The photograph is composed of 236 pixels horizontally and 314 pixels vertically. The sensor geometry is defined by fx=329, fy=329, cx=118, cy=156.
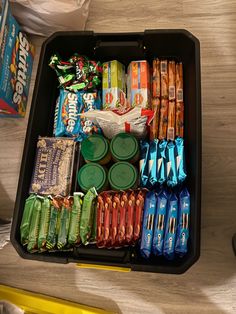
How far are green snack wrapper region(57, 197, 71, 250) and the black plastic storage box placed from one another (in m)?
0.04

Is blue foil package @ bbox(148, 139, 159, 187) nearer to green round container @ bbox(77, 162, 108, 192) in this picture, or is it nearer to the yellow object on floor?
green round container @ bbox(77, 162, 108, 192)

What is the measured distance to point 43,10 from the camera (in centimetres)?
112

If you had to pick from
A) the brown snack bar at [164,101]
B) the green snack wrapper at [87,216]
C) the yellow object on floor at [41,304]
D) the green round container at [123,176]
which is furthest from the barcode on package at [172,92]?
the yellow object on floor at [41,304]

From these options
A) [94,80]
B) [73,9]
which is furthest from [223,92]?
[73,9]

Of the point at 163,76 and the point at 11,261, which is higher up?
the point at 163,76

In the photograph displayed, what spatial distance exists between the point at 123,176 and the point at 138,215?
12 cm

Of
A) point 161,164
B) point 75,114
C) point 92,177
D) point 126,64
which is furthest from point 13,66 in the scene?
point 161,164

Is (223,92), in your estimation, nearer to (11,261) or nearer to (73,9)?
(73,9)

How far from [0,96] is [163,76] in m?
0.52

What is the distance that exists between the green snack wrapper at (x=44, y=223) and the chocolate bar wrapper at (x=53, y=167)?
0.12ft

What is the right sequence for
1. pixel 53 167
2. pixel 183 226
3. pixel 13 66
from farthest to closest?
pixel 13 66, pixel 53 167, pixel 183 226

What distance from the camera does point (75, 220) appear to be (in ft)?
2.98

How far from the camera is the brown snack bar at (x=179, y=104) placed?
1007 mm

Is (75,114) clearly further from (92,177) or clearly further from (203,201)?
(203,201)
